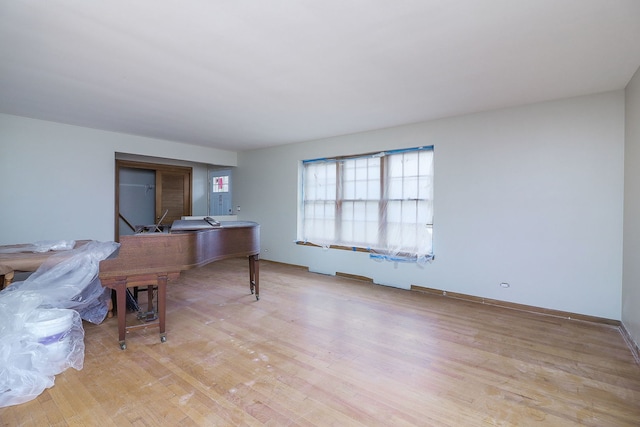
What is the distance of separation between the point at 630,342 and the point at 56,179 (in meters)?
7.32

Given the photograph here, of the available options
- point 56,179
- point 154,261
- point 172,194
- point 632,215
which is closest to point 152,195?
point 172,194

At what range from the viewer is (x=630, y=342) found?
2.68 metres

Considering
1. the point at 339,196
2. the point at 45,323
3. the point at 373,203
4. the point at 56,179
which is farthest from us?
the point at 339,196

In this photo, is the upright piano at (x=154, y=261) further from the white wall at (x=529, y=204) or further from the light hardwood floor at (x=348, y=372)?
the white wall at (x=529, y=204)

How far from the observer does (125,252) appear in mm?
2475

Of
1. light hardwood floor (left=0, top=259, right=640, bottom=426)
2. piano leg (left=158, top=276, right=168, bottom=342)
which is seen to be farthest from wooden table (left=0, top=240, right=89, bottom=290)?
piano leg (left=158, top=276, right=168, bottom=342)

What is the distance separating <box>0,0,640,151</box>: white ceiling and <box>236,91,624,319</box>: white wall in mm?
332

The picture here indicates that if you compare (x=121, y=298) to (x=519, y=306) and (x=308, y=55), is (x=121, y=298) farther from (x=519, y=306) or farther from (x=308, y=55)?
(x=519, y=306)

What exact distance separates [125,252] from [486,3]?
3.14 m

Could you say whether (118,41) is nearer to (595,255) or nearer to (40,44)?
(40,44)

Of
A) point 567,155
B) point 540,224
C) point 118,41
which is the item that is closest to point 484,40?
point 567,155

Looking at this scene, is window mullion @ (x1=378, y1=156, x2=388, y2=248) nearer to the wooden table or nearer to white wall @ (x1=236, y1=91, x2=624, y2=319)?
white wall @ (x1=236, y1=91, x2=624, y2=319)

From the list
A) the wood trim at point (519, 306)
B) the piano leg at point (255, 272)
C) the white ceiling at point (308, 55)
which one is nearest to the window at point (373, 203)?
the wood trim at point (519, 306)

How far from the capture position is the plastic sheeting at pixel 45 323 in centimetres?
196
